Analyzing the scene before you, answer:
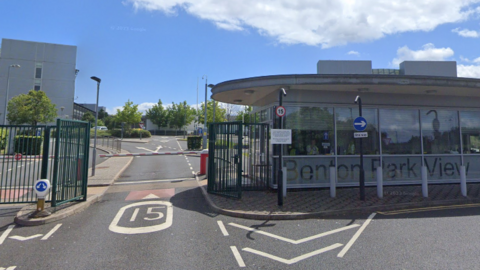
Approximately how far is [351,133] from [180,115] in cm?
5550

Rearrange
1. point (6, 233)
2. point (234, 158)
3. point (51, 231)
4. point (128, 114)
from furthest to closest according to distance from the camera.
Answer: point (128, 114) → point (234, 158) → point (51, 231) → point (6, 233)

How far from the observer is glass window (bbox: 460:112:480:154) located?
10.3 meters

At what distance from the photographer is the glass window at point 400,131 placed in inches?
378

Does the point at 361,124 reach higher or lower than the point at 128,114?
lower

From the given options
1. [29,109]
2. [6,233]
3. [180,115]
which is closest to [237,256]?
[6,233]

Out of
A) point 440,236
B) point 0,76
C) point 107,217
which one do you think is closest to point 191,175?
point 107,217

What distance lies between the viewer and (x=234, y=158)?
780 cm

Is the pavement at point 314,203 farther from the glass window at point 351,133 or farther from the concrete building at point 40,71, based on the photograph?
the concrete building at point 40,71

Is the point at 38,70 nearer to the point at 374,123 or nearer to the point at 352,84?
the point at 352,84

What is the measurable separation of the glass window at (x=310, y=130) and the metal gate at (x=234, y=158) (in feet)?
2.92

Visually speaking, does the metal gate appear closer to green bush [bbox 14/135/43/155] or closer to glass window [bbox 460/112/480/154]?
green bush [bbox 14/135/43/155]

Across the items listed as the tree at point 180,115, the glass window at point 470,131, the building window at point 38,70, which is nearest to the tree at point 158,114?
the tree at point 180,115

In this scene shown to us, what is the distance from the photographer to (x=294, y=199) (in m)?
7.66

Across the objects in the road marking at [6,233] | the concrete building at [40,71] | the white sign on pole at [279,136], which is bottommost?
the road marking at [6,233]
